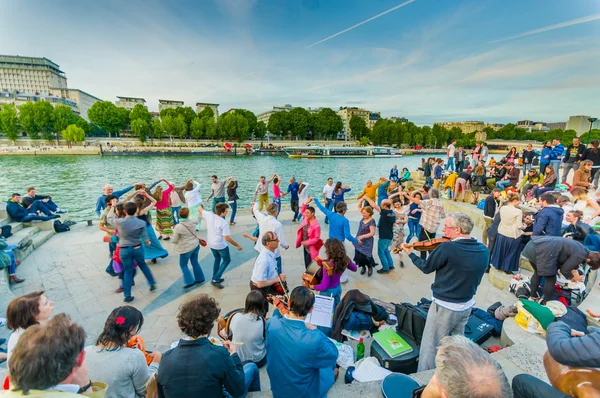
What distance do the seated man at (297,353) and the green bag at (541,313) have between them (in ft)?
8.20

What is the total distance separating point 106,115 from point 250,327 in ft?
282

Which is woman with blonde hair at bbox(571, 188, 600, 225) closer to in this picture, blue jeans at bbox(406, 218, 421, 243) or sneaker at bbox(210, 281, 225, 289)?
blue jeans at bbox(406, 218, 421, 243)

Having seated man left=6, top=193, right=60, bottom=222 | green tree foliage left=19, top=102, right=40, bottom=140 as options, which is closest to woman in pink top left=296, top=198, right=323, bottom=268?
seated man left=6, top=193, right=60, bottom=222

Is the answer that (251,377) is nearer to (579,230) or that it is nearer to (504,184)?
(579,230)

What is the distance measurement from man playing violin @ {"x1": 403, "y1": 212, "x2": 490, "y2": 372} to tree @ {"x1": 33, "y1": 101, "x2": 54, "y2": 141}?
8361 centimetres

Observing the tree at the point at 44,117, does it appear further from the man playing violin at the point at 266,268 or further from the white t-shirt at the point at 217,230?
the man playing violin at the point at 266,268

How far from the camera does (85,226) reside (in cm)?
845

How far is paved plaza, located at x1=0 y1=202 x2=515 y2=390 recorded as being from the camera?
160 inches

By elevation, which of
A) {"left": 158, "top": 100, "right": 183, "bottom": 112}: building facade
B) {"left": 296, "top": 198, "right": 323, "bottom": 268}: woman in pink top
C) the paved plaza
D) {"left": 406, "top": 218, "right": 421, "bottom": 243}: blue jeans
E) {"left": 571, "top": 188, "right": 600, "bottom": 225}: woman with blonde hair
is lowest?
the paved plaza

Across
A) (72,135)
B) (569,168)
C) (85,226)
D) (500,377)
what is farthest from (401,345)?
(72,135)

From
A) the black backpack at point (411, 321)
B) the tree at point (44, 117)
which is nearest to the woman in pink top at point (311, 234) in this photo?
the black backpack at point (411, 321)

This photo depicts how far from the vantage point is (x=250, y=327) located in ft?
8.77

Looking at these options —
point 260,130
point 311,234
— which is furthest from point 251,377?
point 260,130

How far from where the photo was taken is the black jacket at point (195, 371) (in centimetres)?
168
